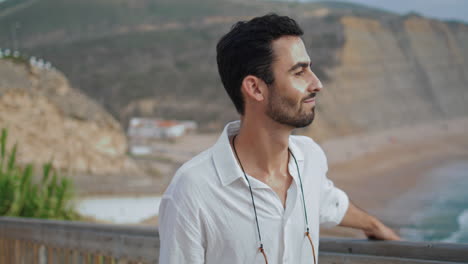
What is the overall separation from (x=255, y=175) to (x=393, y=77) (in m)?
52.1

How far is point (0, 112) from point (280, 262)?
52.4ft

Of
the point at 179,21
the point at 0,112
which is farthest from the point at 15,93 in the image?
the point at 179,21

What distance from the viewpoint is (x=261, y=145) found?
5.14 feet

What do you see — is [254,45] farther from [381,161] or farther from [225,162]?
[381,161]

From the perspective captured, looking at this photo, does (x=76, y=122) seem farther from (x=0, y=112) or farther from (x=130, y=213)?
(x=130, y=213)

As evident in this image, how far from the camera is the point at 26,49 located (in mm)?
86125

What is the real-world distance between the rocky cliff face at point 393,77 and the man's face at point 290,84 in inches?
1465

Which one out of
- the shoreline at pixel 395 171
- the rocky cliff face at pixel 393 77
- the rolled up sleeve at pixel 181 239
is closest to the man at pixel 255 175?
the rolled up sleeve at pixel 181 239

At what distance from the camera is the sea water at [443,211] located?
46.9 ft

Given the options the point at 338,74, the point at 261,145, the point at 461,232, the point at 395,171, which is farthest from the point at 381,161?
the point at 261,145

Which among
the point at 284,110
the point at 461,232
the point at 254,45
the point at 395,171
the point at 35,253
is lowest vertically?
the point at 461,232

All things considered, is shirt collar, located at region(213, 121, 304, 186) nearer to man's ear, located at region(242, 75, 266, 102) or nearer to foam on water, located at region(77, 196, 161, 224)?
man's ear, located at region(242, 75, 266, 102)

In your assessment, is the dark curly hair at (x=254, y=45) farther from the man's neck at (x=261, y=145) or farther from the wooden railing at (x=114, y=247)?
the wooden railing at (x=114, y=247)

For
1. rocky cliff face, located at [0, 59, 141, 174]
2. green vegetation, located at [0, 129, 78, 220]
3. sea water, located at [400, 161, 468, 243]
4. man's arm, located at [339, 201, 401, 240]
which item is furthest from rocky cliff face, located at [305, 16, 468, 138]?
man's arm, located at [339, 201, 401, 240]
